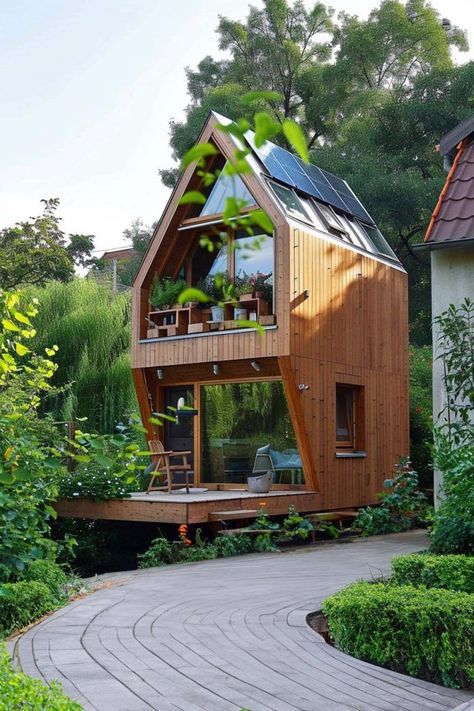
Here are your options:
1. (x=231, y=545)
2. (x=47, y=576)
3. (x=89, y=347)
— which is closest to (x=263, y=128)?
(x=47, y=576)

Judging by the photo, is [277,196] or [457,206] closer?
[457,206]

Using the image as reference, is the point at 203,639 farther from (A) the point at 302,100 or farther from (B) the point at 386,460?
(A) the point at 302,100

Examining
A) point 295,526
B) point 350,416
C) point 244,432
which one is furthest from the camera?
point 350,416

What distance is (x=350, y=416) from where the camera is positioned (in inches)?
550

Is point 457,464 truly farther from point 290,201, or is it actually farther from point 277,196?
point 290,201

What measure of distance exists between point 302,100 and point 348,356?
53.0 feet

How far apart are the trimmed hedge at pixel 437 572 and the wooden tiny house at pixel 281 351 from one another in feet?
17.0

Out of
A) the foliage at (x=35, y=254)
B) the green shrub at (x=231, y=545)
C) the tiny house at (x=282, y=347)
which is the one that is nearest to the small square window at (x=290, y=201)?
the tiny house at (x=282, y=347)

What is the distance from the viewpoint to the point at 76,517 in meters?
11.8

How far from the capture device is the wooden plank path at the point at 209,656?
3.73 meters

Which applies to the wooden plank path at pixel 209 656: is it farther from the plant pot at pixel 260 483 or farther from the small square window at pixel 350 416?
the small square window at pixel 350 416

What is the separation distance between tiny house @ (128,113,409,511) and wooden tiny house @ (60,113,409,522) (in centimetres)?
2

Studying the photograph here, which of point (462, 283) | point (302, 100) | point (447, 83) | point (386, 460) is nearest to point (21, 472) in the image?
point (462, 283)

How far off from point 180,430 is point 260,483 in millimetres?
2389
